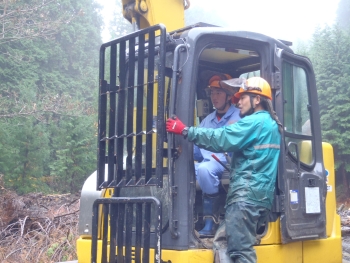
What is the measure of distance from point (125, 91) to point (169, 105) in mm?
393

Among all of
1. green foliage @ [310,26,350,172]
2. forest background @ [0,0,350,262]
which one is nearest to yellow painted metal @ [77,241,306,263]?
forest background @ [0,0,350,262]

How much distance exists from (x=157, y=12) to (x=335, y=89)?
1522 centimetres

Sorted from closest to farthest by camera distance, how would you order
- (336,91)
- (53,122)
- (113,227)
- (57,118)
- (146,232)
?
(146,232), (113,227), (336,91), (53,122), (57,118)

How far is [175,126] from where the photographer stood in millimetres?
3738

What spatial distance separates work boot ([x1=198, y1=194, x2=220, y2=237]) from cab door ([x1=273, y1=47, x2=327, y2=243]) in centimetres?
52

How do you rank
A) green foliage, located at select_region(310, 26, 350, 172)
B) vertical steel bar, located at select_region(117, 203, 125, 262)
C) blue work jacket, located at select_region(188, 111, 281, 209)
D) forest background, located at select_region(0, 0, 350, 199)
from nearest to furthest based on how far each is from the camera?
blue work jacket, located at select_region(188, 111, 281, 209), vertical steel bar, located at select_region(117, 203, 125, 262), forest background, located at select_region(0, 0, 350, 199), green foliage, located at select_region(310, 26, 350, 172)

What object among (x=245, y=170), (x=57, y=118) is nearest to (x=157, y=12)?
(x=245, y=170)

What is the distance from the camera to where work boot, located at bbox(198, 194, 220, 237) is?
165 inches

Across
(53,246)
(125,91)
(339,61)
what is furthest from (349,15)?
(125,91)

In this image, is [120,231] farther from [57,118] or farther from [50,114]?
[57,118]

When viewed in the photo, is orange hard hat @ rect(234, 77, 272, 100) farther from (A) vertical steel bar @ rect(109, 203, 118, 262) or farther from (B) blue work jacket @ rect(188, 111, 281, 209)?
(A) vertical steel bar @ rect(109, 203, 118, 262)

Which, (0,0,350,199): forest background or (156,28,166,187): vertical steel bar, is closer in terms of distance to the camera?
(156,28,166,187): vertical steel bar

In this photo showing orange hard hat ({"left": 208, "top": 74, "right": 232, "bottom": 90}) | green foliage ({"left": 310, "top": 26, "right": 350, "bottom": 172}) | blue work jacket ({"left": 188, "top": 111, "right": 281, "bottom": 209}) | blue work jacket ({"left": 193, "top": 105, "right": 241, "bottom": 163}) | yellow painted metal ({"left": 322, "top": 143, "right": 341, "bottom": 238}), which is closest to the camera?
blue work jacket ({"left": 188, "top": 111, "right": 281, "bottom": 209})

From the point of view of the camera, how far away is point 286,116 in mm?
4391
